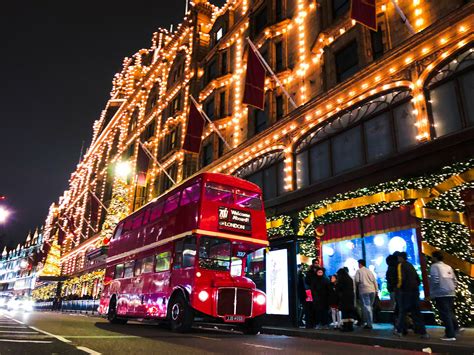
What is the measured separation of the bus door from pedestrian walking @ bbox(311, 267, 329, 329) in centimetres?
382

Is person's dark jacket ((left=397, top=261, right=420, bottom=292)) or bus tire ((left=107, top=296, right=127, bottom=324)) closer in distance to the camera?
person's dark jacket ((left=397, top=261, right=420, bottom=292))

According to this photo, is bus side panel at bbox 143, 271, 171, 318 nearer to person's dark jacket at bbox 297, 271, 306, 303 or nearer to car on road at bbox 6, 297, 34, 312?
person's dark jacket at bbox 297, 271, 306, 303

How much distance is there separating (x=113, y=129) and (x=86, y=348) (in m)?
58.4

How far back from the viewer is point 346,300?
10391mm

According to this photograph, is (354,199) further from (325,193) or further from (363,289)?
(363,289)

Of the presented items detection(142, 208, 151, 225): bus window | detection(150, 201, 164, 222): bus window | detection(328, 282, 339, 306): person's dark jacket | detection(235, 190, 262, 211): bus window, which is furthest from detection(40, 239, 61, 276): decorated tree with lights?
detection(328, 282, 339, 306): person's dark jacket

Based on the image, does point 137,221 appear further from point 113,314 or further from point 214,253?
point 214,253

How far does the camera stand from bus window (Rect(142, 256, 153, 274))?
13.3m

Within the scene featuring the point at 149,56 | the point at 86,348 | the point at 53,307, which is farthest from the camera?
the point at 149,56

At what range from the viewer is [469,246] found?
1078 cm

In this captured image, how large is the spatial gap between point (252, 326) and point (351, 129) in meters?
9.31

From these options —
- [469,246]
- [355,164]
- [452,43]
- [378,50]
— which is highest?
[378,50]

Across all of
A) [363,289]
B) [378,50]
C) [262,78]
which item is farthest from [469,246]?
[262,78]

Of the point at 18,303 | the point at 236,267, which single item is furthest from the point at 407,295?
the point at 18,303
